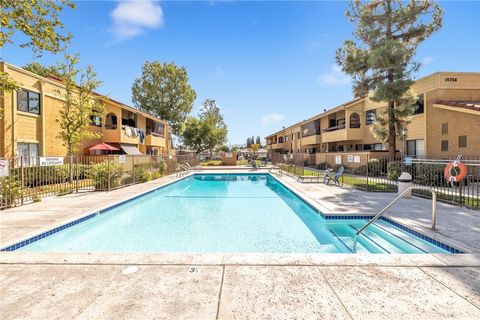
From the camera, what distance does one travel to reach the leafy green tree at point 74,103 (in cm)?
1677

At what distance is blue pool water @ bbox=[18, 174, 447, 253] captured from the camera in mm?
6457

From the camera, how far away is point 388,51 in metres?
14.4

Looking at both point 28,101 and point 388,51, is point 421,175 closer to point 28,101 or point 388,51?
point 388,51

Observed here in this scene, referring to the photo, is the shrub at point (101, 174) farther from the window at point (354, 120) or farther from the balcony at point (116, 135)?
the window at point (354, 120)

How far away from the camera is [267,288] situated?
3568 millimetres

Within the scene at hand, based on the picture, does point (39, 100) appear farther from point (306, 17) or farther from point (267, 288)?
point (267, 288)

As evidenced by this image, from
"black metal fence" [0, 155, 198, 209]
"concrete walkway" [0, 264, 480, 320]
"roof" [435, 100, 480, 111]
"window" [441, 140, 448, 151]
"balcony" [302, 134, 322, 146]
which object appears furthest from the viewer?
"balcony" [302, 134, 322, 146]

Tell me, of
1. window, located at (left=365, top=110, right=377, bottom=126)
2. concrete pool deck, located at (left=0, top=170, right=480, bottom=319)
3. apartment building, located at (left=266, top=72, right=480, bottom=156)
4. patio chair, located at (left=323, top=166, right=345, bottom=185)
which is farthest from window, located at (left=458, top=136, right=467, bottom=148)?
concrete pool deck, located at (left=0, top=170, right=480, bottom=319)

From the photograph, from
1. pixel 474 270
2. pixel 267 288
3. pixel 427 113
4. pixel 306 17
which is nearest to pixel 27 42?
pixel 267 288

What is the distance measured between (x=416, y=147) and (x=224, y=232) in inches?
756

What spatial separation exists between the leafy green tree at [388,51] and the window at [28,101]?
66.0 ft

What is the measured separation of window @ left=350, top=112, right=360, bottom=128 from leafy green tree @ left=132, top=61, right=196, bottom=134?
27.9 metres

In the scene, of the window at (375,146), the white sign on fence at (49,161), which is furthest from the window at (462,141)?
the white sign on fence at (49,161)

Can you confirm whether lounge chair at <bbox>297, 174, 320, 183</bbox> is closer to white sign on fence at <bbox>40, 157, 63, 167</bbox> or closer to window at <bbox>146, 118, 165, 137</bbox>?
white sign on fence at <bbox>40, 157, 63, 167</bbox>
